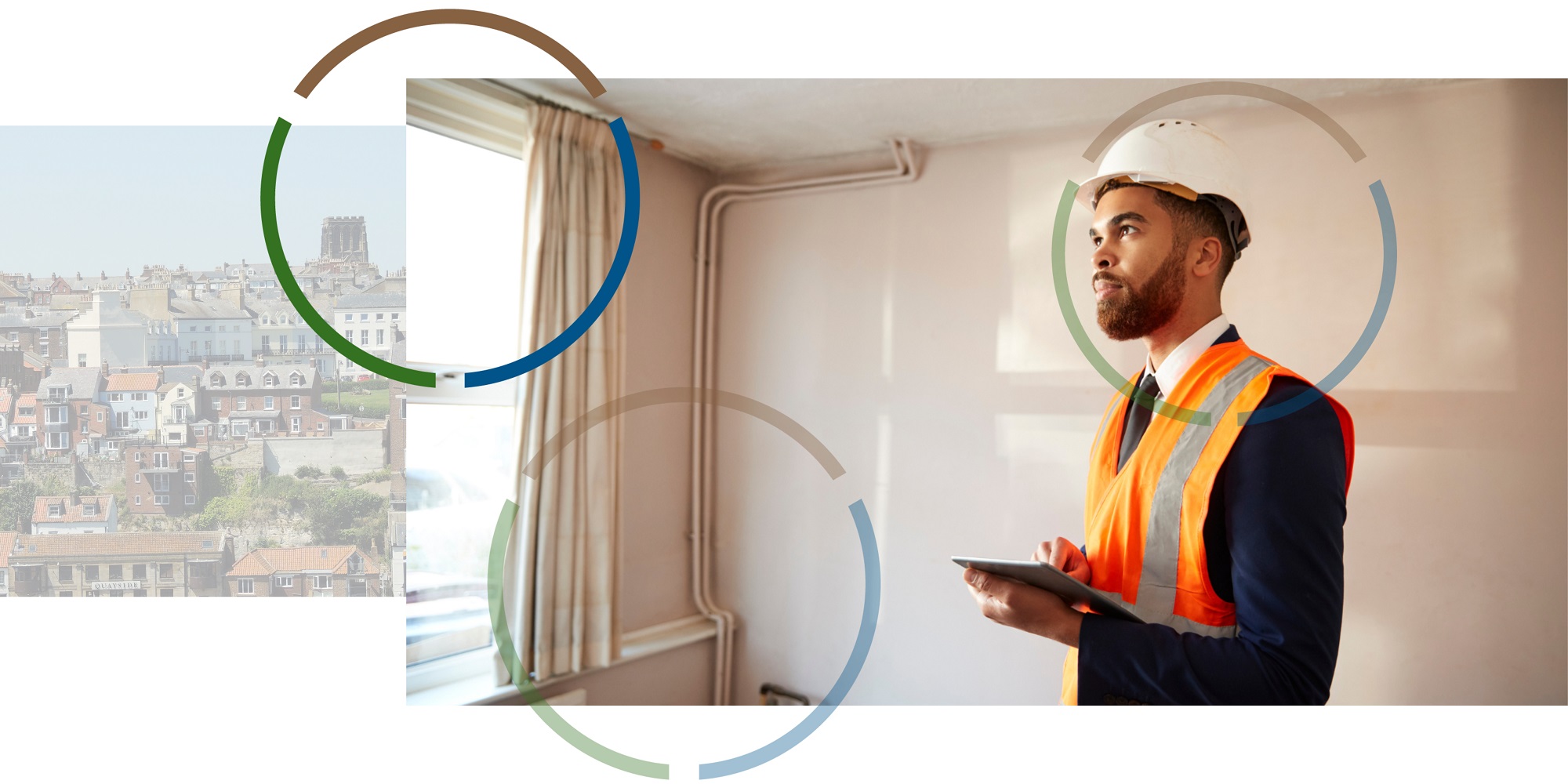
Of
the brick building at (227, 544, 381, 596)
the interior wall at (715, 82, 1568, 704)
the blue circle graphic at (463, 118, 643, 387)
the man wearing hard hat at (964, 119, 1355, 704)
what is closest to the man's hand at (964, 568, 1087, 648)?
the man wearing hard hat at (964, 119, 1355, 704)

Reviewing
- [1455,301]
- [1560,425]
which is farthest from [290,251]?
[1560,425]

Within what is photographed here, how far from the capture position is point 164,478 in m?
1.56

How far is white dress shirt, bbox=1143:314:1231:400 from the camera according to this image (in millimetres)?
1312

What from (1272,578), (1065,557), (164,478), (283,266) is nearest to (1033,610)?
(1065,557)

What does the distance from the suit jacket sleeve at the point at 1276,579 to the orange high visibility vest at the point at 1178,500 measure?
1.3 inches

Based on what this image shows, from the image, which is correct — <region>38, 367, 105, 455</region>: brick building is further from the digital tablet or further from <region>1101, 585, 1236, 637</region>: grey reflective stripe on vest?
<region>1101, 585, 1236, 637</region>: grey reflective stripe on vest

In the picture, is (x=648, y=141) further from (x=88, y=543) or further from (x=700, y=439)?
(x=88, y=543)

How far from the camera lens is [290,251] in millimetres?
1469

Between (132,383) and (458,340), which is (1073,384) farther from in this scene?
(132,383)

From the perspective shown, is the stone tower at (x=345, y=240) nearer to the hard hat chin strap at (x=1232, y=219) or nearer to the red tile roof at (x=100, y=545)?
the red tile roof at (x=100, y=545)

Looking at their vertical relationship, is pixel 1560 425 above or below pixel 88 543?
above

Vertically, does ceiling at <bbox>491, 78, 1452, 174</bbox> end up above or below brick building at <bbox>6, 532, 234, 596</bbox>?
above

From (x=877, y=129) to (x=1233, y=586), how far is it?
6.30 feet

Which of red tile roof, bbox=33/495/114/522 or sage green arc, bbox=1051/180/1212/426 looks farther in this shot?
red tile roof, bbox=33/495/114/522
